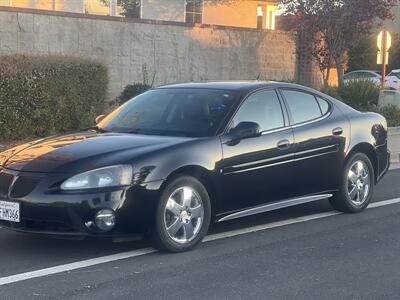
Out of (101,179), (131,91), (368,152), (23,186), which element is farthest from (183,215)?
(131,91)

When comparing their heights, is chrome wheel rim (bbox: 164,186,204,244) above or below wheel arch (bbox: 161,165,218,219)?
below

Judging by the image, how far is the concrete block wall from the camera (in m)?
16.1

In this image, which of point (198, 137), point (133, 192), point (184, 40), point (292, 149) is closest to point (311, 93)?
point (292, 149)

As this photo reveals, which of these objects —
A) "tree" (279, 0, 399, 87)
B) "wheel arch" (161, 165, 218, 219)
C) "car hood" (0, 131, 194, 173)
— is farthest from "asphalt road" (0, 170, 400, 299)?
"tree" (279, 0, 399, 87)

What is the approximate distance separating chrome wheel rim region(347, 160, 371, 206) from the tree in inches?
439

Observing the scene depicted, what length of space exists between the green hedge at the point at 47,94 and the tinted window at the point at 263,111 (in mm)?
6244

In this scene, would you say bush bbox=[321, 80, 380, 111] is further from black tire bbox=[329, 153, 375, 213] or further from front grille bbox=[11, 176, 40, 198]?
front grille bbox=[11, 176, 40, 198]

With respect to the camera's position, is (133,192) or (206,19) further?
(206,19)

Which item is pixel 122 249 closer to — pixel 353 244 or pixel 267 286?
pixel 267 286

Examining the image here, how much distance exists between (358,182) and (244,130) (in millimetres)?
2012

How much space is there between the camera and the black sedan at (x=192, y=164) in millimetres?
5547

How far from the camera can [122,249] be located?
609cm

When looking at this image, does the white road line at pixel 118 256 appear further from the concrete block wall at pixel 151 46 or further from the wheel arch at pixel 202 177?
the concrete block wall at pixel 151 46

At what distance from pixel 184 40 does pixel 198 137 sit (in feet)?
42.7
